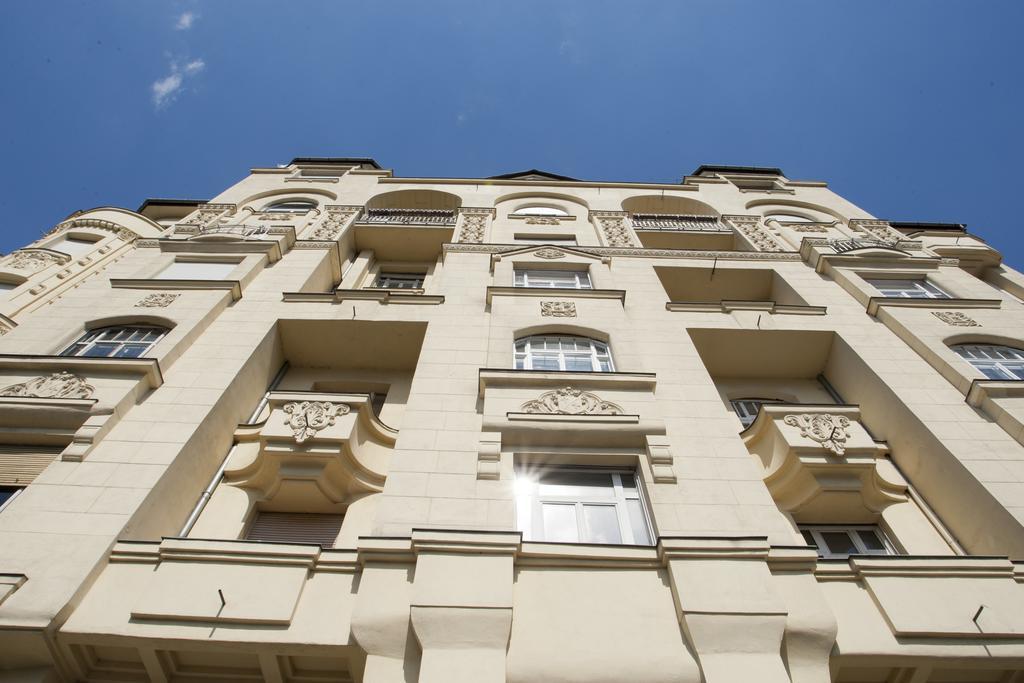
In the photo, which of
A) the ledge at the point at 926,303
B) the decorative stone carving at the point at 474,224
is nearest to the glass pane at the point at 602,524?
the ledge at the point at 926,303

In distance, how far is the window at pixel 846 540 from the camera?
34.5 ft

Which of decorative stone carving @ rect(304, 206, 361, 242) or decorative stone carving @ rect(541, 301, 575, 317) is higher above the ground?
decorative stone carving @ rect(304, 206, 361, 242)

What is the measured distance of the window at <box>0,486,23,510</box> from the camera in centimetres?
922

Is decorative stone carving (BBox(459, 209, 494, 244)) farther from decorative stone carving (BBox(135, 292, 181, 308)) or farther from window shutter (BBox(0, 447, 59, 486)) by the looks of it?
window shutter (BBox(0, 447, 59, 486))

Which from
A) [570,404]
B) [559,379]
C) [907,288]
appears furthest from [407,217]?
[907,288]

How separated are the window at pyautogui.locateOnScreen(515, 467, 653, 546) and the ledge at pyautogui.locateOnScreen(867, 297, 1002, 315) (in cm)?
932

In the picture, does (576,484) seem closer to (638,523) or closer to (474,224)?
(638,523)

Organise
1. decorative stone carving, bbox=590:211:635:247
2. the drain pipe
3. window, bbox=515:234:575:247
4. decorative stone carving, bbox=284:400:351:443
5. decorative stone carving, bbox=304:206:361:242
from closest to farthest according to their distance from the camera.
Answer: the drain pipe < decorative stone carving, bbox=284:400:351:443 < decorative stone carving, bbox=304:206:361:242 < decorative stone carving, bbox=590:211:635:247 < window, bbox=515:234:575:247

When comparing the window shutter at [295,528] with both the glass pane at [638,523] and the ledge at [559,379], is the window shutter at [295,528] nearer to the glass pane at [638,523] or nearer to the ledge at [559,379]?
the ledge at [559,379]

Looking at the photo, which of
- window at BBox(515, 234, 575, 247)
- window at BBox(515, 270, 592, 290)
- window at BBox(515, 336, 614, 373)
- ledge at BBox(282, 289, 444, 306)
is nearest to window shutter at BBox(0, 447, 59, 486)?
ledge at BBox(282, 289, 444, 306)

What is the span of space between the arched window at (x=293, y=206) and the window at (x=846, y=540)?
2037 cm

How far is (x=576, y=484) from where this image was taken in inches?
385

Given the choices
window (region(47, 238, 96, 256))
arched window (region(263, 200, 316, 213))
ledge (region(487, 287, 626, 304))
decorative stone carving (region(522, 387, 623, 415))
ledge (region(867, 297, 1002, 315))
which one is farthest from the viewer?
arched window (region(263, 200, 316, 213))

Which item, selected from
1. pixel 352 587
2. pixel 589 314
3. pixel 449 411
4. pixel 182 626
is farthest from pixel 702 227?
pixel 182 626
